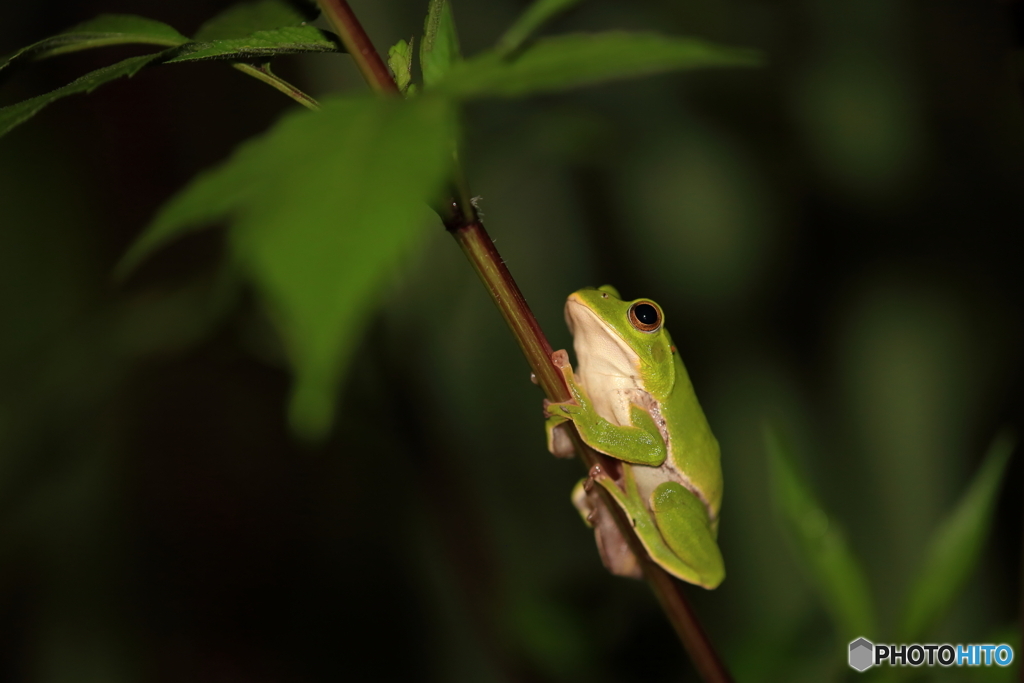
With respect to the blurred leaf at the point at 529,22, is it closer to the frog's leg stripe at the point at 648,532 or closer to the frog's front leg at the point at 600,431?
the frog's front leg at the point at 600,431

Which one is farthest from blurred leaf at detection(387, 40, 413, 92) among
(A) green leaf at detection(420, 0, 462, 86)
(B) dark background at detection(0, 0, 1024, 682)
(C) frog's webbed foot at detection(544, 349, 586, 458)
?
(B) dark background at detection(0, 0, 1024, 682)

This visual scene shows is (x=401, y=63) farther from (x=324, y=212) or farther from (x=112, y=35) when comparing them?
(x=324, y=212)

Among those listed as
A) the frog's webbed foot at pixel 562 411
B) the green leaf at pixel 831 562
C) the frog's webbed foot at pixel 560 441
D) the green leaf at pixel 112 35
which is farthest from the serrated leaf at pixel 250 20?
the green leaf at pixel 831 562

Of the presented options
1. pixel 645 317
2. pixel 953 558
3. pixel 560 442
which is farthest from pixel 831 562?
pixel 645 317

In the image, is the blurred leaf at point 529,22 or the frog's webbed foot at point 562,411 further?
the frog's webbed foot at point 562,411

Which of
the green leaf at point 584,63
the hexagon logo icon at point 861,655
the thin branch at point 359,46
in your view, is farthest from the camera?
the hexagon logo icon at point 861,655

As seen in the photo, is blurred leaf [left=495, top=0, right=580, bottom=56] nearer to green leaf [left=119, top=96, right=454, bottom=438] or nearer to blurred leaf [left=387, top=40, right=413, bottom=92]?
green leaf [left=119, top=96, right=454, bottom=438]
